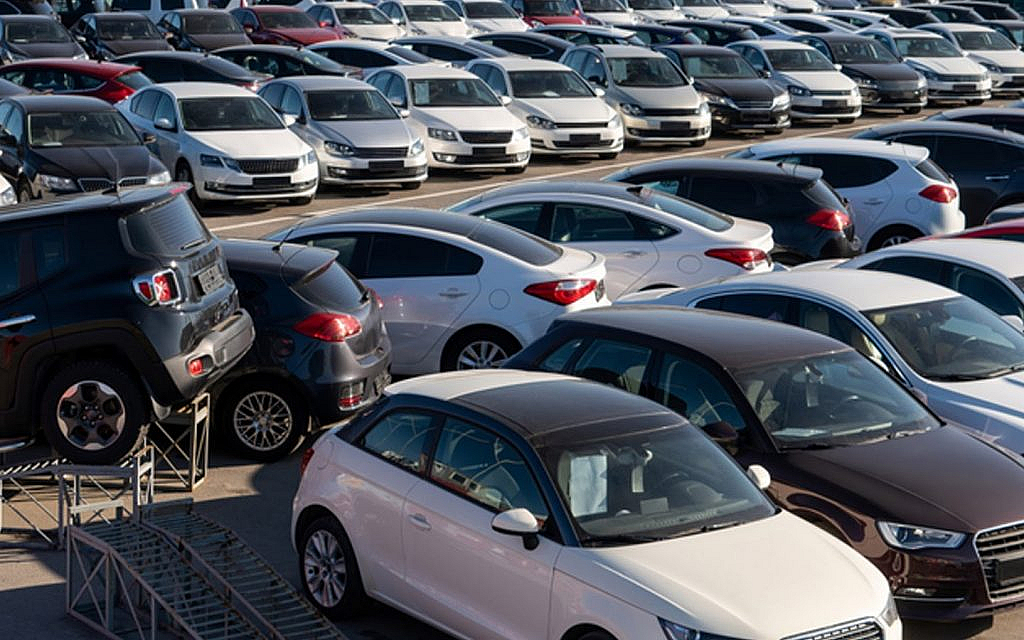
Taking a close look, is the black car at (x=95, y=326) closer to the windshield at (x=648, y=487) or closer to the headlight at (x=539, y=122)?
the windshield at (x=648, y=487)

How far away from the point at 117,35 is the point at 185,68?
5.22 m

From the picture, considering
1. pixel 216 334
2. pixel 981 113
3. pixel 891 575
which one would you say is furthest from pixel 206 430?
pixel 981 113

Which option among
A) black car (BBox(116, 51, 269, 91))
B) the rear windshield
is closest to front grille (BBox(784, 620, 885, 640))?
the rear windshield

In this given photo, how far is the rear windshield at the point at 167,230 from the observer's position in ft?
34.6

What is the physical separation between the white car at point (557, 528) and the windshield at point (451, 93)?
15932 mm

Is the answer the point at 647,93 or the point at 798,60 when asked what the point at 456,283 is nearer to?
the point at 647,93

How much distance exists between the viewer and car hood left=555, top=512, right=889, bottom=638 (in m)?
6.78

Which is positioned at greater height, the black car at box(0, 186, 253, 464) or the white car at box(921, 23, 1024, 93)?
the black car at box(0, 186, 253, 464)

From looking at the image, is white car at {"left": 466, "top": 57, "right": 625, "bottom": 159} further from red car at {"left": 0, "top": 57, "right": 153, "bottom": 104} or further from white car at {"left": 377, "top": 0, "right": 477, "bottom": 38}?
white car at {"left": 377, "top": 0, "right": 477, "bottom": 38}

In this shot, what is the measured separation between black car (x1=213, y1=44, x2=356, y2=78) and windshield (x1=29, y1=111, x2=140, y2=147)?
8734mm

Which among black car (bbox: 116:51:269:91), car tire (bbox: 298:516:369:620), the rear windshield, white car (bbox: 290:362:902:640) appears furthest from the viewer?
black car (bbox: 116:51:269:91)

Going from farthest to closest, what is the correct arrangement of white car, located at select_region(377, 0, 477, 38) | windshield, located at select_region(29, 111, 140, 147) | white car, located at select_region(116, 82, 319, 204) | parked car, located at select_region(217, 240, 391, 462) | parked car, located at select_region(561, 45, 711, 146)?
white car, located at select_region(377, 0, 477, 38) < parked car, located at select_region(561, 45, 711, 146) < white car, located at select_region(116, 82, 319, 204) < windshield, located at select_region(29, 111, 140, 147) < parked car, located at select_region(217, 240, 391, 462)

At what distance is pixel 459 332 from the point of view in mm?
13156

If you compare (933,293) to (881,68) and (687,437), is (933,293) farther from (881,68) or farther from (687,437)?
(881,68)
